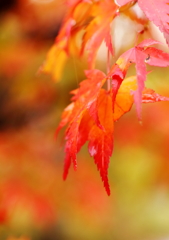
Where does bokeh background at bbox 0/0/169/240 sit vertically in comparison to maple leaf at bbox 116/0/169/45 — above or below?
below

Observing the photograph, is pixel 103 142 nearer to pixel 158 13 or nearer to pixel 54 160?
pixel 158 13

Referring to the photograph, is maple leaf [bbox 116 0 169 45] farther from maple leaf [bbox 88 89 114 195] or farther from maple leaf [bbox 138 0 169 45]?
maple leaf [bbox 88 89 114 195]

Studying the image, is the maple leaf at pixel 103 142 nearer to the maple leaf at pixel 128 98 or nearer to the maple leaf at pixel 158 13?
the maple leaf at pixel 128 98

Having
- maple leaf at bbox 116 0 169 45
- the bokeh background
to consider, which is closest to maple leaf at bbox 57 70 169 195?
maple leaf at bbox 116 0 169 45

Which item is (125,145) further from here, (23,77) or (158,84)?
(23,77)

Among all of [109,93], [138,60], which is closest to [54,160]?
[109,93]

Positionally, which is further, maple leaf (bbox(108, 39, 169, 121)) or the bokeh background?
the bokeh background

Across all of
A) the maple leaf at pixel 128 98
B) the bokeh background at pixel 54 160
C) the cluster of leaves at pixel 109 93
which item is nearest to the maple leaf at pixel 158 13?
the cluster of leaves at pixel 109 93

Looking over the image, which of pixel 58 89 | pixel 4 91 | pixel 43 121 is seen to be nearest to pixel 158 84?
pixel 58 89
